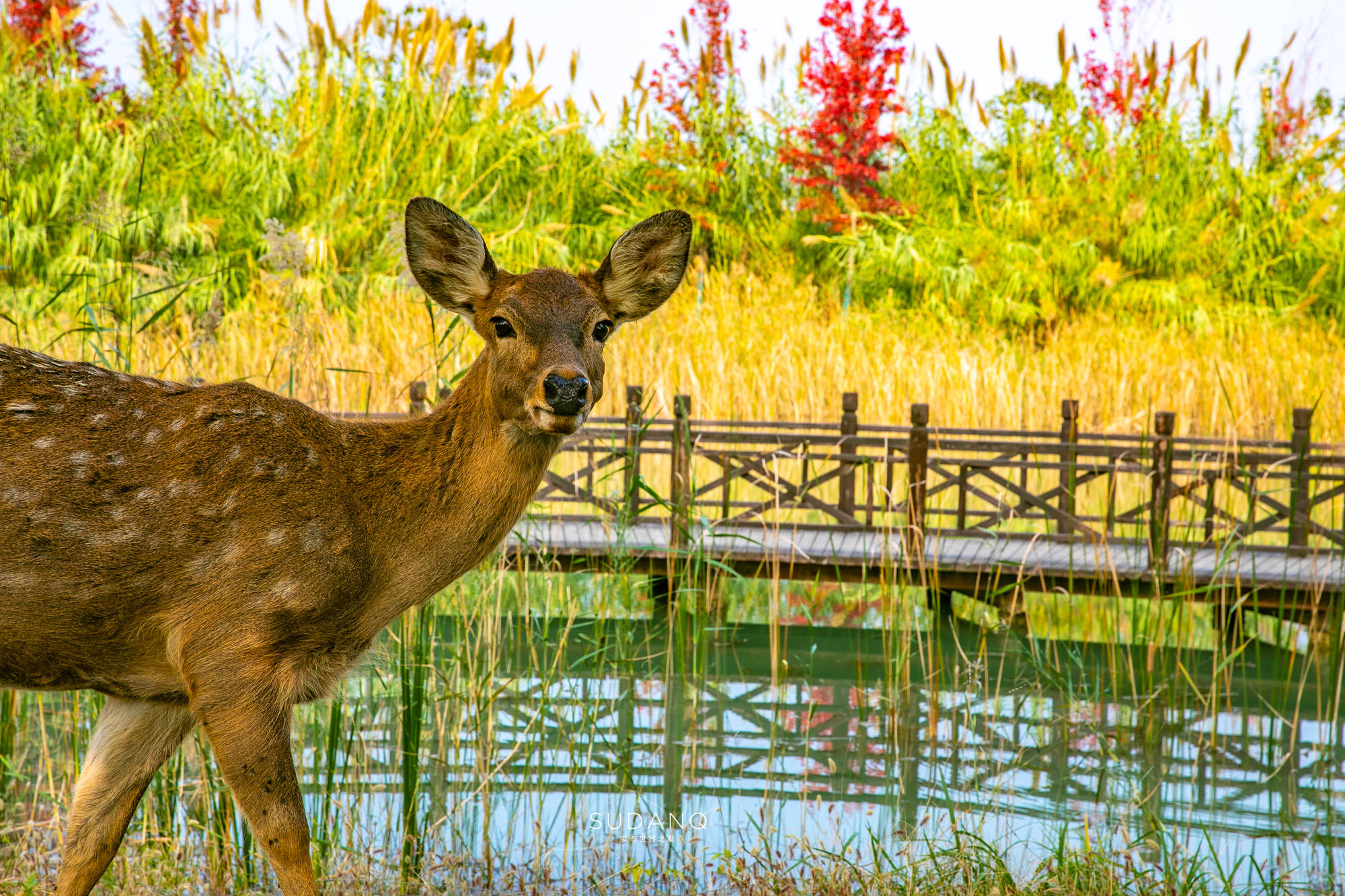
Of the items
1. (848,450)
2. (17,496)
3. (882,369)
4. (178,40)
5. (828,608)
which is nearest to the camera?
(17,496)

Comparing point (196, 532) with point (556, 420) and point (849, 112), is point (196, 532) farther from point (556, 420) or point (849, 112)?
point (849, 112)

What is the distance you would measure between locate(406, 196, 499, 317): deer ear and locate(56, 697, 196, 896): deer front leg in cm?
124

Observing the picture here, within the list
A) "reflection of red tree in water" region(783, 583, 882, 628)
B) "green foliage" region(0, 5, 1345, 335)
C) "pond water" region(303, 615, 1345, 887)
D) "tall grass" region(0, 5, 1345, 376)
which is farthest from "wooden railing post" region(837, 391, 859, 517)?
"green foliage" region(0, 5, 1345, 335)

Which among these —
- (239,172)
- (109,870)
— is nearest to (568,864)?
(109,870)

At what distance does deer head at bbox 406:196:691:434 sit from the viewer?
2760 mm

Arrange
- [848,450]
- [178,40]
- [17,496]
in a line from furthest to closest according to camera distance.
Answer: [178,40]
[848,450]
[17,496]

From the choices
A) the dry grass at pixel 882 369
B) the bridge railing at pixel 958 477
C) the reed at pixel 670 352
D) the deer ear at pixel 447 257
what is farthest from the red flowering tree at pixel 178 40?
the deer ear at pixel 447 257

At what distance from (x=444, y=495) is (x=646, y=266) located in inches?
33.1

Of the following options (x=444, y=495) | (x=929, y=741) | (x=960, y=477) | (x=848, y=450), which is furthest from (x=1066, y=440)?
(x=444, y=495)

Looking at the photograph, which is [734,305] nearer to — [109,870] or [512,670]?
[512,670]

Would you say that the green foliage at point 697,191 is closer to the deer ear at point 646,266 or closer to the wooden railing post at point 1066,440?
the wooden railing post at point 1066,440

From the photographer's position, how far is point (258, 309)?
13609 millimetres

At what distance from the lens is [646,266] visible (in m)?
3.26

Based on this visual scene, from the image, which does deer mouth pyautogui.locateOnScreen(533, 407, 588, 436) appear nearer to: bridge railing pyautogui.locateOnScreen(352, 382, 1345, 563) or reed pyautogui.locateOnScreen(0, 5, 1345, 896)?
reed pyautogui.locateOnScreen(0, 5, 1345, 896)
